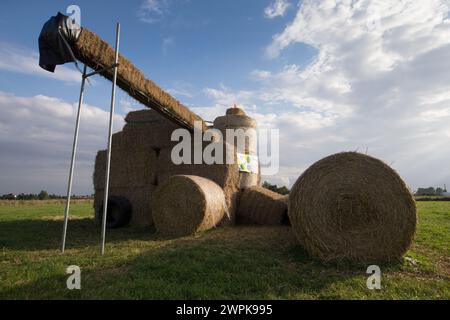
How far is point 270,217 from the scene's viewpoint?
37.4 feet

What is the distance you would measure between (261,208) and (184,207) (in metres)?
3.58

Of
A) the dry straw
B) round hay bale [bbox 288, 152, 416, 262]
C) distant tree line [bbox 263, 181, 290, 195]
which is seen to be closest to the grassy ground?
Result: round hay bale [bbox 288, 152, 416, 262]

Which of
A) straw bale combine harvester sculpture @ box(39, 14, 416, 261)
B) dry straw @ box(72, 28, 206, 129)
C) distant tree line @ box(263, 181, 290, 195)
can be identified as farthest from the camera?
distant tree line @ box(263, 181, 290, 195)

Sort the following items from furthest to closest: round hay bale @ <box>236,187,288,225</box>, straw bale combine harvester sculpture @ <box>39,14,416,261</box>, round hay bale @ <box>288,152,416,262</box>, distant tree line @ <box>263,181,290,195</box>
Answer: distant tree line @ <box>263,181,290,195</box>
round hay bale @ <box>236,187,288,225</box>
straw bale combine harvester sculpture @ <box>39,14,416,261</box>
round hay bale @ <box>288,152,416,262</box>

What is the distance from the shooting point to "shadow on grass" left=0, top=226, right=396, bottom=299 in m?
3.93

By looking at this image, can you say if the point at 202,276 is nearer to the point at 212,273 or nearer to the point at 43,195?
the point at 212,273

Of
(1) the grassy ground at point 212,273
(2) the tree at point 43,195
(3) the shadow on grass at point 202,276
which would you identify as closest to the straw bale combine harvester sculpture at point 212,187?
(1) the grassy ground at point 212,273

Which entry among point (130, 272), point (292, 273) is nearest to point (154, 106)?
point (130, 272)

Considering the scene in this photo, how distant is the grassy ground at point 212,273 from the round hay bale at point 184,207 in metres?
1.73

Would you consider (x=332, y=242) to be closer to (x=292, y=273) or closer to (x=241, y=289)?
(x=292, y=273)

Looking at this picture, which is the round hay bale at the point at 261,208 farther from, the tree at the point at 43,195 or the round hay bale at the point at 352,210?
the tree at the point at 43,195

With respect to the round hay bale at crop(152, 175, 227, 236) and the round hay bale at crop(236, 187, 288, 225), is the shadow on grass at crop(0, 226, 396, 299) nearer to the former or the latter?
the round hay bale at crop(152, 175, 227, 236)

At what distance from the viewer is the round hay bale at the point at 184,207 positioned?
876 centimetres

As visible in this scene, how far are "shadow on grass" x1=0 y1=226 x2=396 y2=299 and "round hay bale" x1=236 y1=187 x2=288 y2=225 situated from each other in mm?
4921
